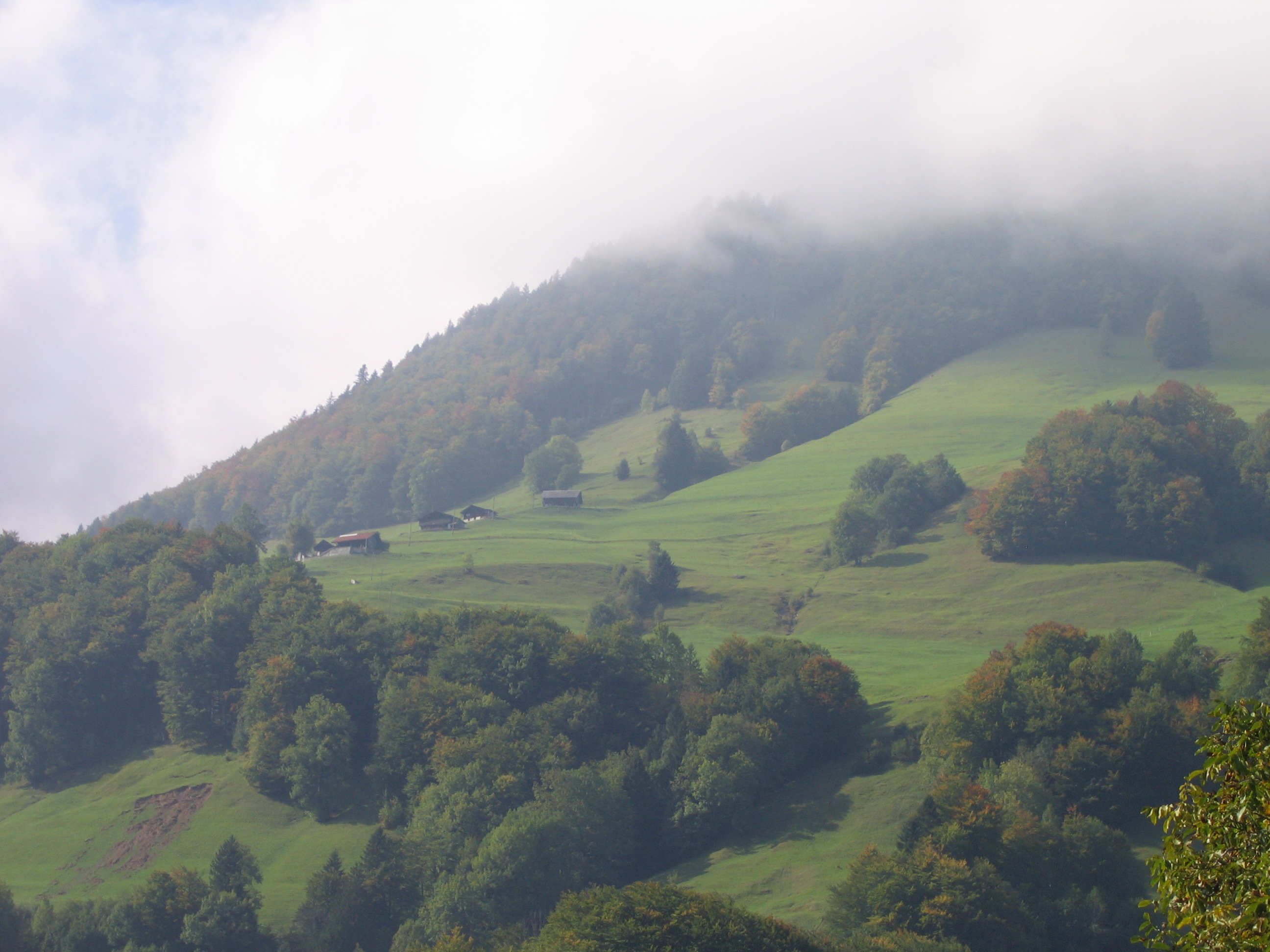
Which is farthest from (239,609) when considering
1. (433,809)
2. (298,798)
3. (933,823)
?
(933,823)

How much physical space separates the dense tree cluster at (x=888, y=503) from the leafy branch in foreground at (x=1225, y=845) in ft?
384

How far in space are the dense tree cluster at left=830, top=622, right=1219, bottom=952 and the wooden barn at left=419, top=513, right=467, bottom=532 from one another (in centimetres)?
10016

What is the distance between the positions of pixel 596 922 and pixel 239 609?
70.3m

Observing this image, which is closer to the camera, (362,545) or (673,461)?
(362,545)

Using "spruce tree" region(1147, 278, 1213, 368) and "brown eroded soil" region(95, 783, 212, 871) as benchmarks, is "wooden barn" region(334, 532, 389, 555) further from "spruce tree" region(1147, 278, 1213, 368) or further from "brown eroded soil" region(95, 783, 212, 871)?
"spruce tree" region(1147, 278, 1213, 368)

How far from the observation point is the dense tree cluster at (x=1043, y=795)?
58.0m

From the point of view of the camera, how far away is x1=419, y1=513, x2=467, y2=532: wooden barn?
165m

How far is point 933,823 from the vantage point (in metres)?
63.0

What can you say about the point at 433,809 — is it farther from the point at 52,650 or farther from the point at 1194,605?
the point at 1194,605

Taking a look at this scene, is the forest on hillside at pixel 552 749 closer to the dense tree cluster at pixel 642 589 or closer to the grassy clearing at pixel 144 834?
the grassy clearing at pixel 144 834

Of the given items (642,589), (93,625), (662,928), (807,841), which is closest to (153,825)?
(93,625)

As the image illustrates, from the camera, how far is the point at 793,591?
122000mm

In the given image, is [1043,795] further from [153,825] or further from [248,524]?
[248,524]

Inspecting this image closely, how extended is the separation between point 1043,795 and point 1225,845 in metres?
62.5
